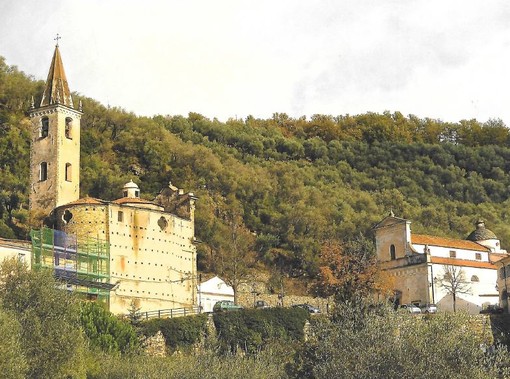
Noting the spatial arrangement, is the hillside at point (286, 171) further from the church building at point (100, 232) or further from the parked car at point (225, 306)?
the parked car at point (225, 306)

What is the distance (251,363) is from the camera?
3741 cm

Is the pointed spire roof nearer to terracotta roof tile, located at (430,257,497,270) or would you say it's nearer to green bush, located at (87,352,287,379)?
green bush, located at (87,352,287,379)

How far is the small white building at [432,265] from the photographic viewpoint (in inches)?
2391

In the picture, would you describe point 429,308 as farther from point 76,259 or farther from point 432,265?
point 76,259

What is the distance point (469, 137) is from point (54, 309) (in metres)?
85.9

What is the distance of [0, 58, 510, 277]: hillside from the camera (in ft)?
237

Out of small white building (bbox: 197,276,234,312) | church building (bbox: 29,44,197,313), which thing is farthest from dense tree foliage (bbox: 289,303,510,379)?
small white building (bbox: 197,276,234,312)

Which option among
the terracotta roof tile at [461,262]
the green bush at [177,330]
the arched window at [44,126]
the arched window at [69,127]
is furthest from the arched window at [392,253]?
Result: the arched window at [44,126]

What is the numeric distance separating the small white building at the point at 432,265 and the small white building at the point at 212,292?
11325 millimetres

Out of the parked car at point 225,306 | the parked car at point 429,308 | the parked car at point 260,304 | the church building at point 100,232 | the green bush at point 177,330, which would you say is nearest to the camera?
the green bush at point 177,330

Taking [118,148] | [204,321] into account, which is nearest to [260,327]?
[204,321]

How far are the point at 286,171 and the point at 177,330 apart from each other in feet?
131

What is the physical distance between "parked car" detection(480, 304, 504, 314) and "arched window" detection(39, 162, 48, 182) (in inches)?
1161

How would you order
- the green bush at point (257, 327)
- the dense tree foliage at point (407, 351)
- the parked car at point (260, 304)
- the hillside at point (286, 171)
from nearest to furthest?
1. the dense tree foliage at point (407, 351)
2. the green bush at point (257, 327)
3. the parked car at point (260, 304)
4. the hillside at point (286, 171)
